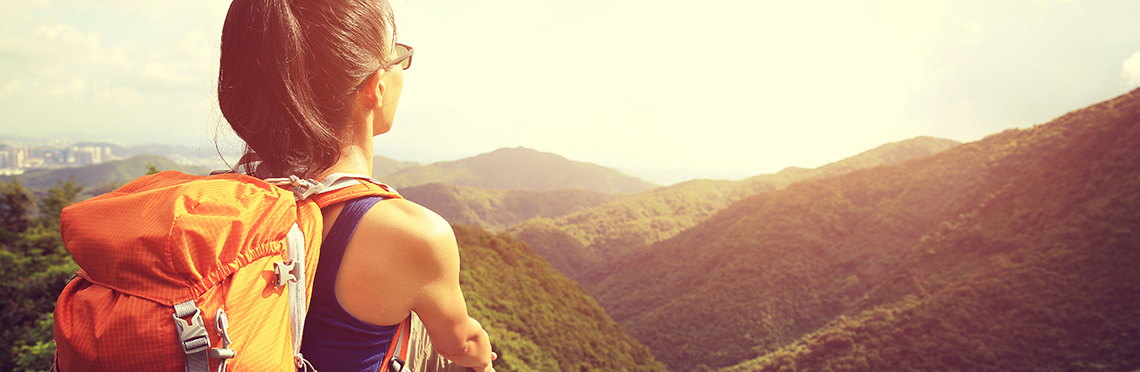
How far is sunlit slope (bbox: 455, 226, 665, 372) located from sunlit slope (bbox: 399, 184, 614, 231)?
92088mm

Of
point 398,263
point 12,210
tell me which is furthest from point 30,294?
point 398,263

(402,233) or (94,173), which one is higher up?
(402,233)

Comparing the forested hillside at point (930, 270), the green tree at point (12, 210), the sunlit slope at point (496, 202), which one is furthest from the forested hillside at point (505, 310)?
the sunlit slope at point (496, 202)

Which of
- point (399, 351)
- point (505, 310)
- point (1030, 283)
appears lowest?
point (1030, 283)

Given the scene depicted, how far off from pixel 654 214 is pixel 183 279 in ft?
292

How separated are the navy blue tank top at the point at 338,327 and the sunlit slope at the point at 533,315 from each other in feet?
20.4

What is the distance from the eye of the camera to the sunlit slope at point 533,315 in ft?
26.3

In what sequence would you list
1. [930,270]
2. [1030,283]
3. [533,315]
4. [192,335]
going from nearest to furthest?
[192,335]
[533,315]
[1030,283]
[930,270]

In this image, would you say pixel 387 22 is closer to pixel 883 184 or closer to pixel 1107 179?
pixel 1107 179

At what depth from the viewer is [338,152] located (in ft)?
4.02

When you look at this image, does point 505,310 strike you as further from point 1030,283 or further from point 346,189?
point 1030,283

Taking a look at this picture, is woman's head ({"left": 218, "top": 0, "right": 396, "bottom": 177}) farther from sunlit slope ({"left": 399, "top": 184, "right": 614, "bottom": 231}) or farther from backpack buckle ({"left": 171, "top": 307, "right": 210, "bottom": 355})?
sunlit slope ({"left": 399, "top": 184, "right": 614, "bottom": 231})

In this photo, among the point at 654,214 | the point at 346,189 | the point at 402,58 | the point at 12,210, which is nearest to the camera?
the point at 346,189

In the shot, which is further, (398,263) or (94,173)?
(94,173)
